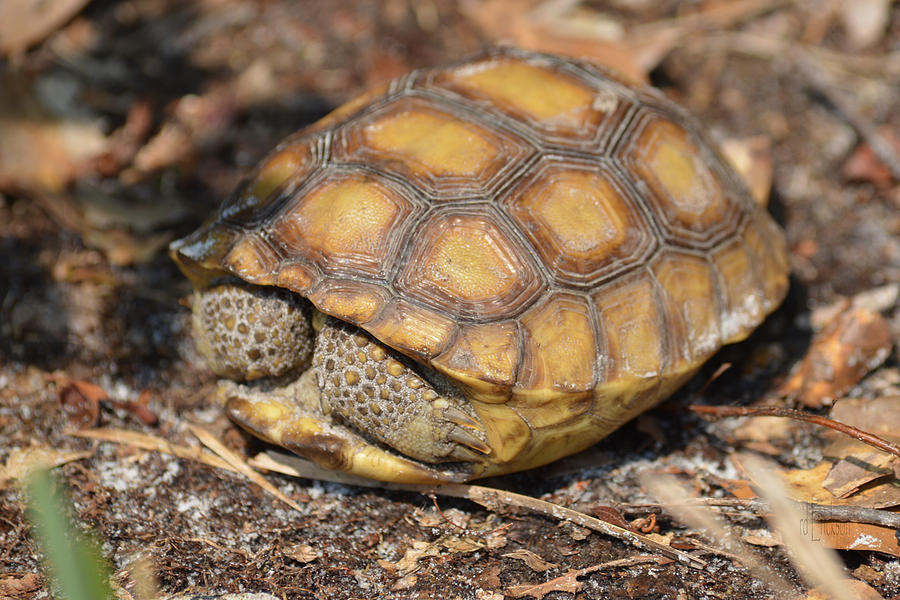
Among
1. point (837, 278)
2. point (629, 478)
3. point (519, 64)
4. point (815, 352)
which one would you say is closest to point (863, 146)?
point (837, 278)

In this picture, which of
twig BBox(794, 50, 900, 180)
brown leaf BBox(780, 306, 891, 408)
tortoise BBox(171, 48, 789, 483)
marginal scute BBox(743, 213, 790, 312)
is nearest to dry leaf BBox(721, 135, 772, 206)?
Result: marginal scute BBox(743, 213, 790, 312)

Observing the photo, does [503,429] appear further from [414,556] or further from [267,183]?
[267,183]

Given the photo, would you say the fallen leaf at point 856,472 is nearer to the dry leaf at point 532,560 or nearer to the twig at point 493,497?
the twig at point 493,497

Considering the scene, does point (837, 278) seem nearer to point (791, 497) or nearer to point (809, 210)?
point (809, 210)

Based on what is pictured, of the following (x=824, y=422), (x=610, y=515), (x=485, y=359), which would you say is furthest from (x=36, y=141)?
(x=824, y=422)

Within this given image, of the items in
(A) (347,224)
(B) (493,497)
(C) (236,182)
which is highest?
(C) (236,182)

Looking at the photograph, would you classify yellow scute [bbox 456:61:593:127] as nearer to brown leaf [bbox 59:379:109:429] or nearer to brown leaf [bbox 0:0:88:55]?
brown leaf [bbox 59:379:109:429]

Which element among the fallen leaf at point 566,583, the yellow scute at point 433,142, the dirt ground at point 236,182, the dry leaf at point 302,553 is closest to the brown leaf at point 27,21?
the dirt ground at point 236,182
